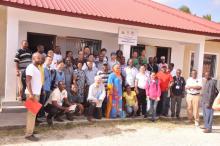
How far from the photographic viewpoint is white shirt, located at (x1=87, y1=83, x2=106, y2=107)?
8.44 m

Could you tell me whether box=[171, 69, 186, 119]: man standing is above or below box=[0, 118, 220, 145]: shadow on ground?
above

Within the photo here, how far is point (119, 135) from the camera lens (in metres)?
7.51

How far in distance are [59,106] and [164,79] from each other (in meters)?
3.44

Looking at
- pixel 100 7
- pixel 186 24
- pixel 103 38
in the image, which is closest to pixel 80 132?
pixel 100 7

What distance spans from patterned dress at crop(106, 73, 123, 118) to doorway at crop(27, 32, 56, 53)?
128 inches

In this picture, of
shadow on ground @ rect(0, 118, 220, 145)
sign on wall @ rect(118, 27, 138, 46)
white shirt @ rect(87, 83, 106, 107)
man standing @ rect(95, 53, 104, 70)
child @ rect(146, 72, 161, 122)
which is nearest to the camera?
shadow on ground @ rect(0, 118, 220, 145)

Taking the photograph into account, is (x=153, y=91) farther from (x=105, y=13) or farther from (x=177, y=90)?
(x=105, y=13)

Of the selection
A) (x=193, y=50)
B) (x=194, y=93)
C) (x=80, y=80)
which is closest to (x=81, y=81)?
(x=80, y=80)

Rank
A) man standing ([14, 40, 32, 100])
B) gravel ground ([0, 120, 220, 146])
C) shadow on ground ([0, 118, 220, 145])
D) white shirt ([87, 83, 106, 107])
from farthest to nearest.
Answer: white shirt ([87, 83, 106, 107]) → man standing ([14, 40, 32, 100]) → shadow on ground ([0, 118, 220, 145]) → gravel ground ([0, 120, 220, 146])

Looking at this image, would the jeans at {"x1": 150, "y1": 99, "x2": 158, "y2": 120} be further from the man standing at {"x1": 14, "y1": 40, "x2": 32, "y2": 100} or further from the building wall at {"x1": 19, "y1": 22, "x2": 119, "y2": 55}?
the man standing at {"x1": 14, "y1": 40, "x2": 32, "y2": 100}

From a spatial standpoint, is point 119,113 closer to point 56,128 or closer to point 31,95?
point 56,128

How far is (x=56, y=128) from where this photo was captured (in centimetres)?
760

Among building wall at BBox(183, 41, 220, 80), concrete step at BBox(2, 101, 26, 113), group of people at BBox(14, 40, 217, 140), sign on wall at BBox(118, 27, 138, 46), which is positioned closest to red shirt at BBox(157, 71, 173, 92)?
group of people at BBox(14, 40, 217, 140)

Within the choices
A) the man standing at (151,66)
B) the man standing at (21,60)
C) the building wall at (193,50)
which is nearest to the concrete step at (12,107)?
the man standing at (21,60)
